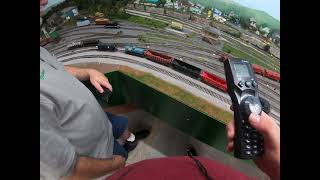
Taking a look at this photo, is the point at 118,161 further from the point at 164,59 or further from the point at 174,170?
the point at 164,59

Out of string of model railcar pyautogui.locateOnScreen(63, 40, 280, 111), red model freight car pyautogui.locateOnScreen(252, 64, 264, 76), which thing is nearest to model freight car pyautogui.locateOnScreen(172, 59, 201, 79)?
string of model railcar pyautogui.locateOnScreen(63, 40, 280, 111)

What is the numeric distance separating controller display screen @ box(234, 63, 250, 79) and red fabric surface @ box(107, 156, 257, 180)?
0.21 metres

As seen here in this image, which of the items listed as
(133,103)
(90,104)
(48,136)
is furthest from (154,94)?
(48,136)

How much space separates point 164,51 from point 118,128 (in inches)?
8.6

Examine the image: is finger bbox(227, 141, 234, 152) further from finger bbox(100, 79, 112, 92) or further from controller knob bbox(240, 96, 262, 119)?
finger bbox(100, 79, 112, 92)

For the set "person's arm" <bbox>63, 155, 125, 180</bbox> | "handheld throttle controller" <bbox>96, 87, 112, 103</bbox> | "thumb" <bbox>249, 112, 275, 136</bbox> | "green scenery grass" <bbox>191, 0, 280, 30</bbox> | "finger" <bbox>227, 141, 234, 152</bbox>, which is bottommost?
"person's arm" <bbox>63, 155, 125, 180</bbox>

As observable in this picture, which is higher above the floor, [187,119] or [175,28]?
[175,28]

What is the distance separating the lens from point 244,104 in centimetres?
92

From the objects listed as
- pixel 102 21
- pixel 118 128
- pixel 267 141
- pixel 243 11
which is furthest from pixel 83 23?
pixel 267 141

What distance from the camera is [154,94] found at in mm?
994

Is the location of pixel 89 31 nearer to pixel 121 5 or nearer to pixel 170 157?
pixel 121 5

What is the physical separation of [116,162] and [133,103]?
149mm

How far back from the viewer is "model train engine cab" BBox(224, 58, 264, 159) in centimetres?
91

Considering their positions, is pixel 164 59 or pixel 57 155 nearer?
pixel 57 155
